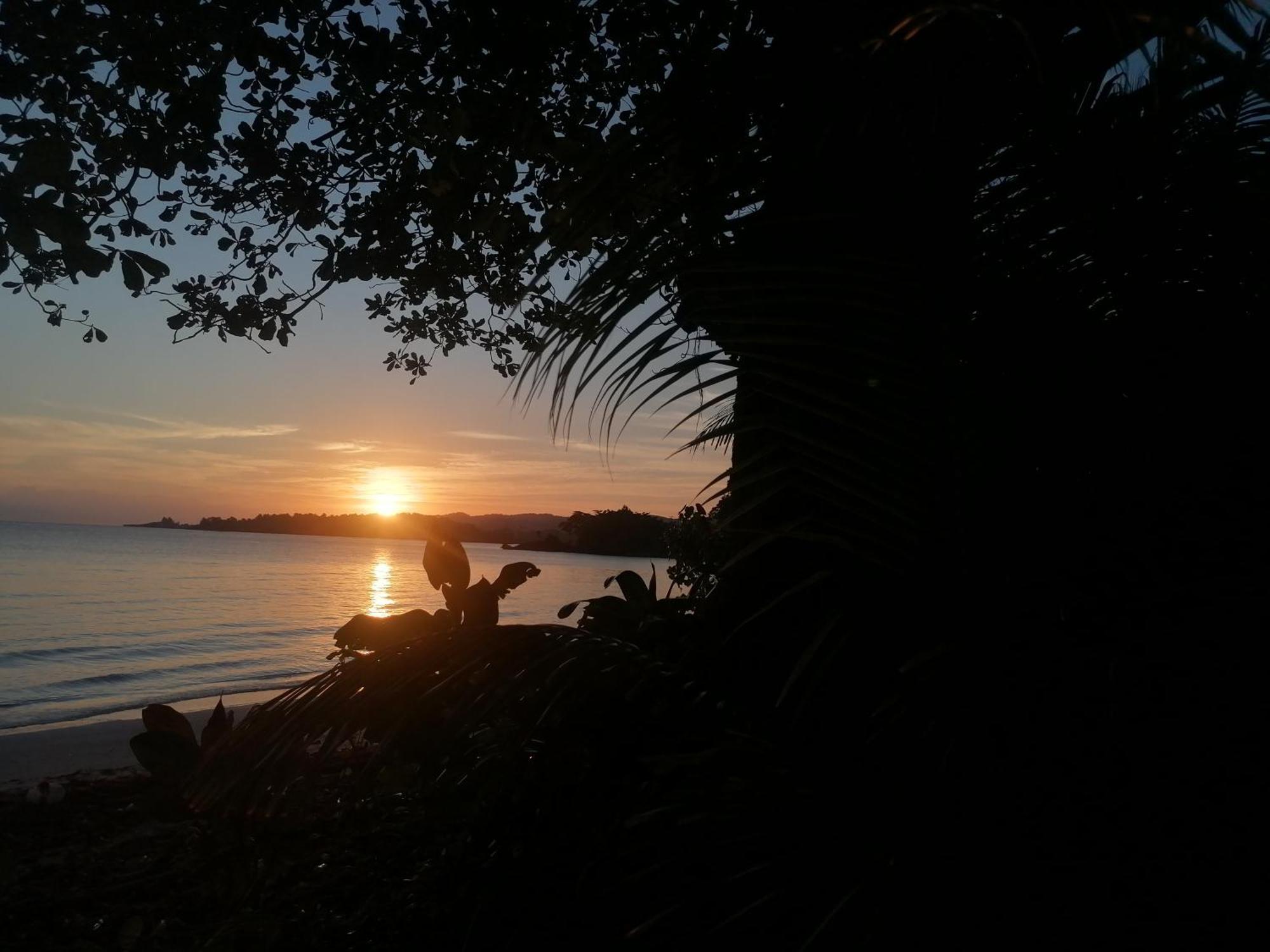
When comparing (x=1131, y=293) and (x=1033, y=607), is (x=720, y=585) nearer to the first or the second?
(x=1033, y=607)

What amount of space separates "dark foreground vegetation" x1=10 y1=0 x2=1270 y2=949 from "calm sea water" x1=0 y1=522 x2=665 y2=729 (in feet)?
28.8

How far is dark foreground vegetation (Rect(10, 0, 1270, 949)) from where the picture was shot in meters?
1.41

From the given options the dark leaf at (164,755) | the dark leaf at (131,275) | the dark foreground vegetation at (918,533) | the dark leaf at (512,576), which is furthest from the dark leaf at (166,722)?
the dark foreground vegetation at (918,533)

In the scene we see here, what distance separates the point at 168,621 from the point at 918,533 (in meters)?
21.1

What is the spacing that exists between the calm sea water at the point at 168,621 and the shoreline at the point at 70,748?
4.03ft

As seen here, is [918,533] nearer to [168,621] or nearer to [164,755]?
[164,755]

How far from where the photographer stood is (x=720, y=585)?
2.13 m

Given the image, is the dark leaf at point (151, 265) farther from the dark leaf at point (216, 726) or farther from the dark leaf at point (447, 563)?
the dark leaf at point (216, 726)

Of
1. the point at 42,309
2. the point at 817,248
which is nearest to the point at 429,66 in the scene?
the point at 42,309

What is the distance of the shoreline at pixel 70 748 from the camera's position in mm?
6383

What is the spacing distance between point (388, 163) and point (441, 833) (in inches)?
139

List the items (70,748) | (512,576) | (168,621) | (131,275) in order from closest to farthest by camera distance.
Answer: (131,275) → (512,576) → (70,748) → (168,621)

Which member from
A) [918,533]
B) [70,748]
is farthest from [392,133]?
[70,748]

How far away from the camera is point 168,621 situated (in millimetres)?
19094
